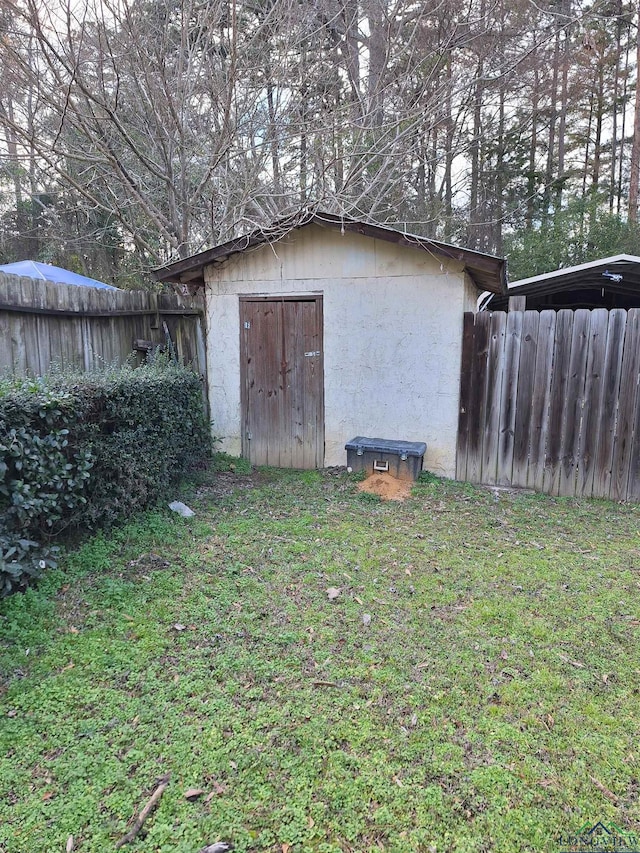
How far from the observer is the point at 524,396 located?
5.12 meters

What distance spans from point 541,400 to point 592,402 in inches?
18.3

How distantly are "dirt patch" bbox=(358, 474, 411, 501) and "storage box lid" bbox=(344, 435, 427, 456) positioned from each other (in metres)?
0.29

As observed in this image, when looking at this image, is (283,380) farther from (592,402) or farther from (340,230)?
(592,402)

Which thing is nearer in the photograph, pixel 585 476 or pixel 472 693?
pixel 472 693

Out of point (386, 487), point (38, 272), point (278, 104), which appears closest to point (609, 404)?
point (386, 487)

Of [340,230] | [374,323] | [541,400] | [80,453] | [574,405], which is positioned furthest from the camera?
[374,323]

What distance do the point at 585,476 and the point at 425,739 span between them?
383cm

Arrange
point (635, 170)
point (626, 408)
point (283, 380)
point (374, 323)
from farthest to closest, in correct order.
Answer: point (635, 170), point (283, 380), point (374, 323), point (626, 408)

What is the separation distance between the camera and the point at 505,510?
15.4 feet

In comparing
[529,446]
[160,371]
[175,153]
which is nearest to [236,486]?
[160,371]

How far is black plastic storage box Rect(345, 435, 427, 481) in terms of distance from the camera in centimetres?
523

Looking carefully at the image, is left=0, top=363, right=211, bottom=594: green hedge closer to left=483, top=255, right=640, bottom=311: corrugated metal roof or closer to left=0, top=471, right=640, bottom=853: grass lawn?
left=0, top=471, right=640, bottom=853: grass lawn

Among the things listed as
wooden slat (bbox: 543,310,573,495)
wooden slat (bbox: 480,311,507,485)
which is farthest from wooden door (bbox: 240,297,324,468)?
wooden slat (bbox: 543,310,573,495)

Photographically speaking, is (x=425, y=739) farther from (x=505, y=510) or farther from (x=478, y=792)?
(x=505, y=510)
